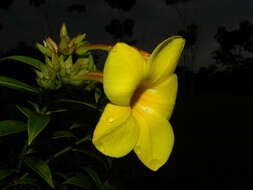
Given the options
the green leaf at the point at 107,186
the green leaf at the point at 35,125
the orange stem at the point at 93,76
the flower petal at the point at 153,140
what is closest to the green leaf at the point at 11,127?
the green leaf at the point at 35,125

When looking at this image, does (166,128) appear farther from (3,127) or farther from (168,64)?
(3,127)

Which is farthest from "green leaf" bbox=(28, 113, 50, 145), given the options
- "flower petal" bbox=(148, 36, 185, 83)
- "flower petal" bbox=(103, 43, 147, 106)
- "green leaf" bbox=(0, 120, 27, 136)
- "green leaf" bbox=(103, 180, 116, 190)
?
"green leaf" bbox=(103, 180, 116, 190)

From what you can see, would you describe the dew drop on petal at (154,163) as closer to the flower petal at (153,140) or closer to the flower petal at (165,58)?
the flower petal at (153,140)

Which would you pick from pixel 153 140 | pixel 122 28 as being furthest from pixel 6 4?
pixel 153 140

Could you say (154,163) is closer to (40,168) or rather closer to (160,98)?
(160,98)

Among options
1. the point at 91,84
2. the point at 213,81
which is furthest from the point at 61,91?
the point at 213,81
